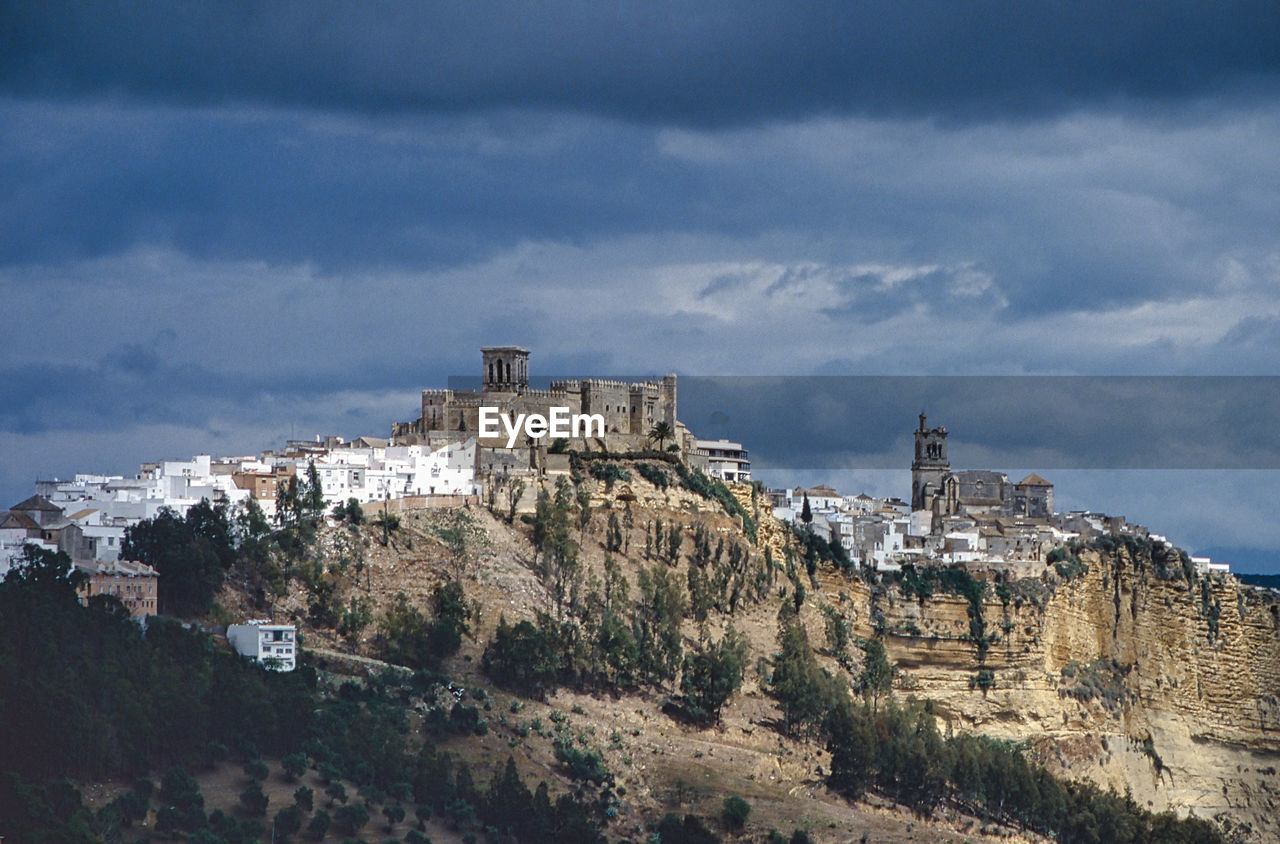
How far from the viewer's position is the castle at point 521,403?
199ft

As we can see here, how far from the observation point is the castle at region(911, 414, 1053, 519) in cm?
7681

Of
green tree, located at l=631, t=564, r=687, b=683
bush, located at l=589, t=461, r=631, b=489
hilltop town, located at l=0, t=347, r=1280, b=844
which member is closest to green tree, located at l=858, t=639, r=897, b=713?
hilltop town, located at l=0, t=347, r=1280, b=844

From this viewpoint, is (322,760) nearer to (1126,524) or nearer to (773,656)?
(773,656)

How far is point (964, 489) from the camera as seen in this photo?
77.4m

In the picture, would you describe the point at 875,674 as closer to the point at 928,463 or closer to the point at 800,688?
the point at 800,688

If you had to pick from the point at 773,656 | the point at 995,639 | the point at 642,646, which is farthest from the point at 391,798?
the point at 995,639

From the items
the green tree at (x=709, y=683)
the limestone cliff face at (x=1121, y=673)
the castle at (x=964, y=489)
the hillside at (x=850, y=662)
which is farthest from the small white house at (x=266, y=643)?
the castle at (x=964, y=489)

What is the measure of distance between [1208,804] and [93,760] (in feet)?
125

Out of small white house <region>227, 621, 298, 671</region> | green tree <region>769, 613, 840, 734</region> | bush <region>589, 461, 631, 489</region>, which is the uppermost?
bush <region>589, 461, 631, 489</region>

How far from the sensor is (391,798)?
4747cm

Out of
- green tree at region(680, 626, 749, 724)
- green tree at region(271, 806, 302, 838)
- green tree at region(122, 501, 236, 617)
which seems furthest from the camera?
green tree at region(680, 626, 749, 724)

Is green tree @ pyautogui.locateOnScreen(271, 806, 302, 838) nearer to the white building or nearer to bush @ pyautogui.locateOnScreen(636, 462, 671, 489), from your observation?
bush @ pyautogui.locateOnScreen(636, 462, 671, 489)

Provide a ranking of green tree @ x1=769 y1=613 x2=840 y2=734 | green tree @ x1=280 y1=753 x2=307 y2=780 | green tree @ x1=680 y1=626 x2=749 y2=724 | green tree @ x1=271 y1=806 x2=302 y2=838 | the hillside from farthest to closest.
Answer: green tree @ x1=769 y1=613 x2=840 y2=734 < green tree @ x1=680 y1=626 x2=749 y2=724 < the hillside < green tree @ x1=280 y1=753 x2=307 y2=780 < green tree @ x1=271 y1=806 x2=302 y2=838

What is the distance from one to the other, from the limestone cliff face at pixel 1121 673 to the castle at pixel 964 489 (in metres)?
6.39
